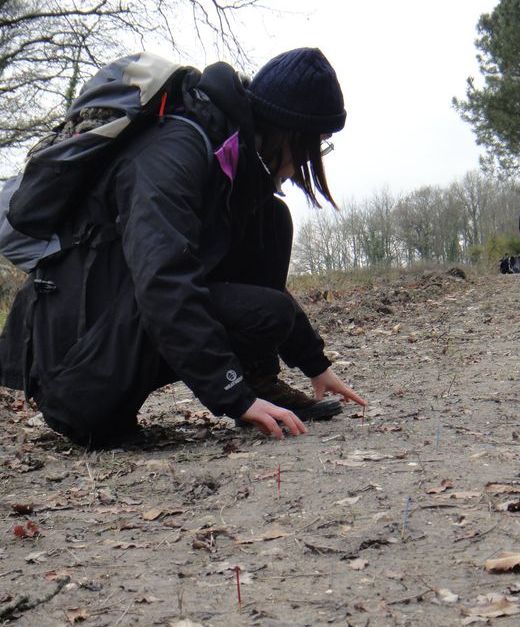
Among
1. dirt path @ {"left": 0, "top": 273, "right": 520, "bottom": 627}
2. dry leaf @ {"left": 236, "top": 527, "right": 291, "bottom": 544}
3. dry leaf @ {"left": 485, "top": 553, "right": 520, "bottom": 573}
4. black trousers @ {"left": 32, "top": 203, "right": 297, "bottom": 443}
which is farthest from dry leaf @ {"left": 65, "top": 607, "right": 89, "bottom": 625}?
black trousers @ {"left": 32, "top": 203, "right": 297, "bottom": 443}

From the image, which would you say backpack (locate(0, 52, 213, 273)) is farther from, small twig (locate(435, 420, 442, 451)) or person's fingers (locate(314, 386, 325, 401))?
small twig (locate(435, 420, 442, 451))

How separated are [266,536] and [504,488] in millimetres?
680

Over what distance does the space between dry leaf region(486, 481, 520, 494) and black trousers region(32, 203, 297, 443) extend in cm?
110

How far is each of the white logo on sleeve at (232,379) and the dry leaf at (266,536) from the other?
63 centimetres

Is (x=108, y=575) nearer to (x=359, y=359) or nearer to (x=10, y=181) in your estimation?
(x=10, y=181)

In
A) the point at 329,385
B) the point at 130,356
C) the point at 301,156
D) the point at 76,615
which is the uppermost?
the point at 301,156

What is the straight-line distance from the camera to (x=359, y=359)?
214 inches

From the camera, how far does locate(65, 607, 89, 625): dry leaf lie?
5.33 ft

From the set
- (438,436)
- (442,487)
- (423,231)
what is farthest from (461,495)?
(423,231)

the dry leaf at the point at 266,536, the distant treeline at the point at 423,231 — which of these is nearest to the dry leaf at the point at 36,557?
the dry leaf at the point at 266,536

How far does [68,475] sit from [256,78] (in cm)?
161

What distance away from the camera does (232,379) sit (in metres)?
2.59

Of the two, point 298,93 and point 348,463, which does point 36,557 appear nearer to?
point 348,463

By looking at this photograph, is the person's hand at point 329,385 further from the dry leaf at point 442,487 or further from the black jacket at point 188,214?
the dry leaf at point 442,487
